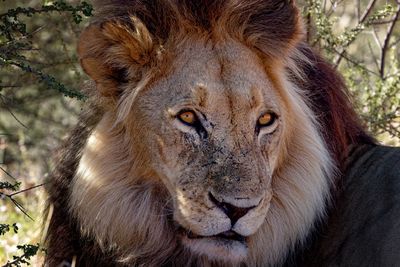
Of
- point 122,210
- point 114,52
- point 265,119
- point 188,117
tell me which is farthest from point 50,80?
point 265,119

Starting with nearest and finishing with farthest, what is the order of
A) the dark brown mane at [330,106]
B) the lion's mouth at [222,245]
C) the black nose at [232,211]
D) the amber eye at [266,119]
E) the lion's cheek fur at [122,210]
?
the black nose at [232,211] < the lion's mouth at [222,245] < the amber eye at [266,119] < the lion's cheek fur at [122,210] < the dark brown mane at [330,106]

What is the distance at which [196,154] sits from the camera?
4012 millimetres

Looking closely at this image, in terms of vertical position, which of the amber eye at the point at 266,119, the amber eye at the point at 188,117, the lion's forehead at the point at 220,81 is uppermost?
the lion's forehead at the point at 220,81

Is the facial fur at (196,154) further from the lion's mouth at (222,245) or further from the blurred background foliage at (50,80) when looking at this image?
the blurred background foliage at (50,80)

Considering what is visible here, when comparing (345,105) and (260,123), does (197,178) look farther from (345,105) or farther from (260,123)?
(345,105)

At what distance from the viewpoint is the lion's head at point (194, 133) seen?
13.1 feet

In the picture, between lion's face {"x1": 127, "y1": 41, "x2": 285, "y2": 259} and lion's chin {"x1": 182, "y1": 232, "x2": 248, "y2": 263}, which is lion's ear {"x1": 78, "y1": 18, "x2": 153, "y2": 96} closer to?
lion's face {"x1": 127, "y1": 41, "x2": 285, "y2": 259}

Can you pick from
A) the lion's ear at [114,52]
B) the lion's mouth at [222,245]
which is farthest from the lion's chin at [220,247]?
the lion's ear at [114,52]

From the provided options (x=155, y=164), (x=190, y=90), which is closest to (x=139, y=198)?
(x=155, y=164)

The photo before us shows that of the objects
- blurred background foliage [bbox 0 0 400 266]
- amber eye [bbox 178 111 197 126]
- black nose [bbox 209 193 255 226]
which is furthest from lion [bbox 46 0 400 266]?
blurred background foliage [bbox 0 0 400 266]

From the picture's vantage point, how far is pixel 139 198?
4332mm

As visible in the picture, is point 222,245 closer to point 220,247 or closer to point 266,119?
point 220,247

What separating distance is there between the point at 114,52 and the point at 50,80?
1.22ft

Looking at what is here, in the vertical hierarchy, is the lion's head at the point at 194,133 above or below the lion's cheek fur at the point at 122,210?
above
